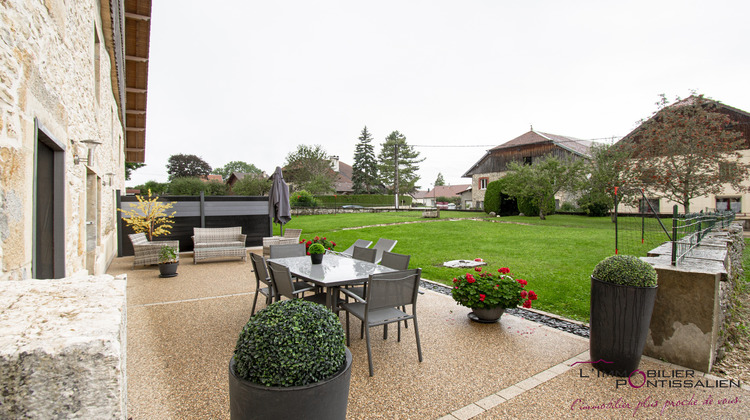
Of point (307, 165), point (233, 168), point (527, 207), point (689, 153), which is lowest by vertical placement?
point (527, 207)

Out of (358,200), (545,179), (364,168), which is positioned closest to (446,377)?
(545,179)

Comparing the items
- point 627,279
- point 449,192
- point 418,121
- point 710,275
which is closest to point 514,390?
point 627,279

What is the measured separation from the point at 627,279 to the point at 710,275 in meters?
0.79

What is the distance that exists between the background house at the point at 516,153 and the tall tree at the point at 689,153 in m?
14.9

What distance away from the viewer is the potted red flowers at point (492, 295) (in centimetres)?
434

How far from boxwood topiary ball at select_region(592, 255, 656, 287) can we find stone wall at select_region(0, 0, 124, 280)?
14.3 ft

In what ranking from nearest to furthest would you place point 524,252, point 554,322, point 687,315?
point 687,315 < point 554,322 < point 524,252

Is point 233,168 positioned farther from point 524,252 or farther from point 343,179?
point 524,252

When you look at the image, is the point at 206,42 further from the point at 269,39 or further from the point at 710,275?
the point at 710,275

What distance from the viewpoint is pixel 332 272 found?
425cm

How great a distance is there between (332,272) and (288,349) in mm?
2670

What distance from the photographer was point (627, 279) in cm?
309

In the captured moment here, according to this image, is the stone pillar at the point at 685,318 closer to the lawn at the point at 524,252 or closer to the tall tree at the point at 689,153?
the lawn at the point at 524,252

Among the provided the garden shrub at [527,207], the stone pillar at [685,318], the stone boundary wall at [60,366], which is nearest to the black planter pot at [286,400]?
the stone boundary wall at [60,366]
